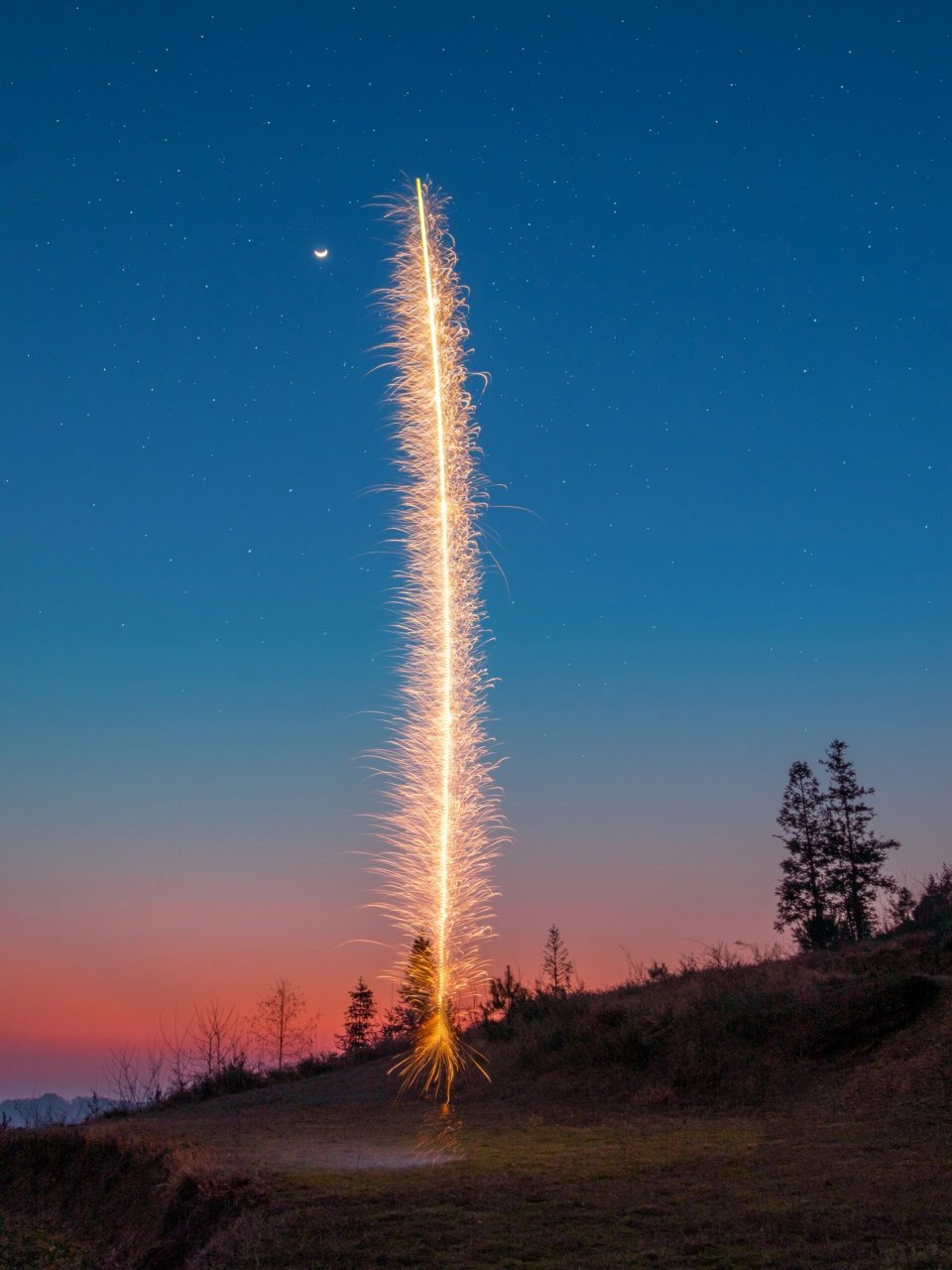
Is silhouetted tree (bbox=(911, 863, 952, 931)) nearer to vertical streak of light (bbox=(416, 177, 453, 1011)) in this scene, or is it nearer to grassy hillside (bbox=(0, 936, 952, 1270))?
A: grassy hillside (bbox=(0, 936, 952, 1270))

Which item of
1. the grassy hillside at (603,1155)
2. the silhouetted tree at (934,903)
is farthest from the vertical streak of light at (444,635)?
the silhouetted tree at (934,903)

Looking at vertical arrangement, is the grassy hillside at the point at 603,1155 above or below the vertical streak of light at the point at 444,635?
below

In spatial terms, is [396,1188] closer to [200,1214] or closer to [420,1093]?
[200,1214]

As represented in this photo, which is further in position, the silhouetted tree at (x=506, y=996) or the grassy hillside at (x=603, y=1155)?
the silhouetted tree at (x=506, y=996)

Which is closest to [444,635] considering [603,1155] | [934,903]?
[603,1155]

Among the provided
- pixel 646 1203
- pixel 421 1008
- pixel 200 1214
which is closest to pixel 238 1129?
pixel 421 1008

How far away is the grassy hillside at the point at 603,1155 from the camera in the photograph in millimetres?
8469

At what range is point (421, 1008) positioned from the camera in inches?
641

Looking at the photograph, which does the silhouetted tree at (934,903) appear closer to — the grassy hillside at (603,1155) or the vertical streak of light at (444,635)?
the grassy hillside at (603,1155)

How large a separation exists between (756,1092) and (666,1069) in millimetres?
2305

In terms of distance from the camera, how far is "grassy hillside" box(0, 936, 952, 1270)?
333 inches

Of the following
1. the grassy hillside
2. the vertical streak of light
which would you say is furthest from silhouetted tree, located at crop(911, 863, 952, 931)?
the vertical streak of light

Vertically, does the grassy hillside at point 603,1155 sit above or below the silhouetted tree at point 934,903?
below

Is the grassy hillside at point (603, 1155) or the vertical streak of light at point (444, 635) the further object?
the vertical streak of light at point (444, 635)
